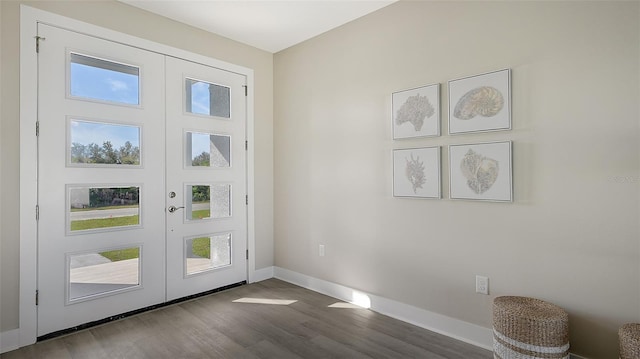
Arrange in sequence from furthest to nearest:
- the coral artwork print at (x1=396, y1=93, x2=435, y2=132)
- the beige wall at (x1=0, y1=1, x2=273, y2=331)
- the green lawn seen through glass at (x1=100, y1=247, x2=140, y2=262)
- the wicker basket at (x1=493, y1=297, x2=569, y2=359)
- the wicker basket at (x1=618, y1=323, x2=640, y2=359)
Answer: the green lawn seen through glass at (x1=100, y1=247, x2=140, y2=262) → the coral artwork print at (x1=396, y1=93, x2=435, y2=132) → the beige wall at (x1=0, y1=1, x2=273, y2=331) → the wicker basket at (x1=493, y1=297, x2=569, y2=359) → the wicker basket at (x1=618, y1=323, x2=640, y2=359)

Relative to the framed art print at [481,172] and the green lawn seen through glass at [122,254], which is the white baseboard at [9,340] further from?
the framed art print at [481,172]

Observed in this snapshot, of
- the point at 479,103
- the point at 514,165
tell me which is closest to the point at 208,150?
the point at 479,103

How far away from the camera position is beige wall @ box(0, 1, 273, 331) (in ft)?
8.14

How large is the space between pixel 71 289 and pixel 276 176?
2.30m

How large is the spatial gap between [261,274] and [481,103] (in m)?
3.02

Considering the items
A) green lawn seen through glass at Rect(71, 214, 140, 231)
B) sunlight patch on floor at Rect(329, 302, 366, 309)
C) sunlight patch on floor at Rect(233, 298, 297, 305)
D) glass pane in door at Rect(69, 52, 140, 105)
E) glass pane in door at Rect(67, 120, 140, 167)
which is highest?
glass pane in door at Rect(69, 52, 140, 105)

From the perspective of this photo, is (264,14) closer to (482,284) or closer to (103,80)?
(103,80)

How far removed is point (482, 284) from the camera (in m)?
2.51

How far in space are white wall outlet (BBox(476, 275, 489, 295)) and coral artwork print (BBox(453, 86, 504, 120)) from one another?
1187 mm

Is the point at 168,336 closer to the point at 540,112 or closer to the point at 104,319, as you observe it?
the point at 104,319

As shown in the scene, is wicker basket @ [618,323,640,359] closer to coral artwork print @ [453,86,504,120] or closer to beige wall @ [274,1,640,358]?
beige wall @ [274,1,640,358]

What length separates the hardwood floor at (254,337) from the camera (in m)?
2.43

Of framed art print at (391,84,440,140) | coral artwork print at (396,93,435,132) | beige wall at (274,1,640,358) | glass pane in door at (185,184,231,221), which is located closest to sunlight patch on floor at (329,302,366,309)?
beige wall at (274,1,640,358)

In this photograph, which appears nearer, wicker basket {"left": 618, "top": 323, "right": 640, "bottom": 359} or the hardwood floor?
wicker basket {"left": 618, "top": 323, "right": 640, "bottom": 359}
